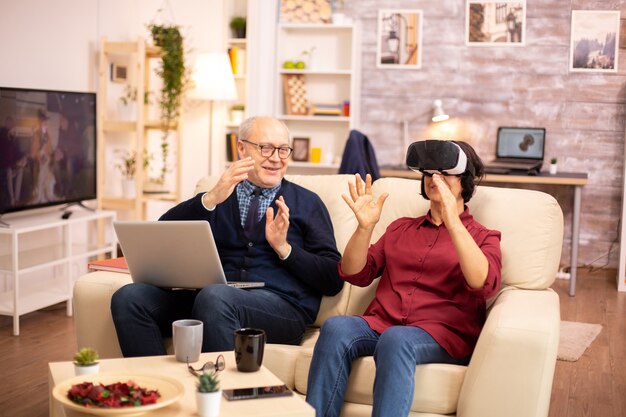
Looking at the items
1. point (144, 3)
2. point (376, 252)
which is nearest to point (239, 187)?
point (376, 252)

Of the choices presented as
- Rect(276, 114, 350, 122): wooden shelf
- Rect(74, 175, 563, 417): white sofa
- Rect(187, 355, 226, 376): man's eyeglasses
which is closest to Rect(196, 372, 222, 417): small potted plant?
Rect(187, 355, 226, 376): man's eyeglasses

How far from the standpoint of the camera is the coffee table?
1.88m

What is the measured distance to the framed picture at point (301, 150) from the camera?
6652 mm

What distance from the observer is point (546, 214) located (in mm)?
2793

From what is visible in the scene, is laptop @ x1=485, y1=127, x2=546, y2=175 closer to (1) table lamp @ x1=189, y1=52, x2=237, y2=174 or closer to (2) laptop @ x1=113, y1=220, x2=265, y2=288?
(1) table lamp @ x1=189, y1=52, x2=237, y2=174

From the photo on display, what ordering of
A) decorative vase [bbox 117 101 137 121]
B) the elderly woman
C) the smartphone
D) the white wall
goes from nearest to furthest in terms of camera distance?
the smartphone → the elderly woman → the white wall → decorative vase [bbox 117 101 137 121]

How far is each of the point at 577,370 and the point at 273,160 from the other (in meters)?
1.88

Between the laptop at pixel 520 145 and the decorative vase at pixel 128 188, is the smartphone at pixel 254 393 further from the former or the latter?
the laptop at pixel 520 145

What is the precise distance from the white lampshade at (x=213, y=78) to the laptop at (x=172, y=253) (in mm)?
3387

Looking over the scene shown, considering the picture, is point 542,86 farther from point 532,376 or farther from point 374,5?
point 532,376

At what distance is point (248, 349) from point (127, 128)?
145 inches

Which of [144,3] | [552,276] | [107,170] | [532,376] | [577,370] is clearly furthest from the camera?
[144,3]

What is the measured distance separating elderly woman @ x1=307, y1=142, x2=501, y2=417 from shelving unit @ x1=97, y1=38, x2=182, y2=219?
3.13 m

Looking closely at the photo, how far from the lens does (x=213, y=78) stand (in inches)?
239
